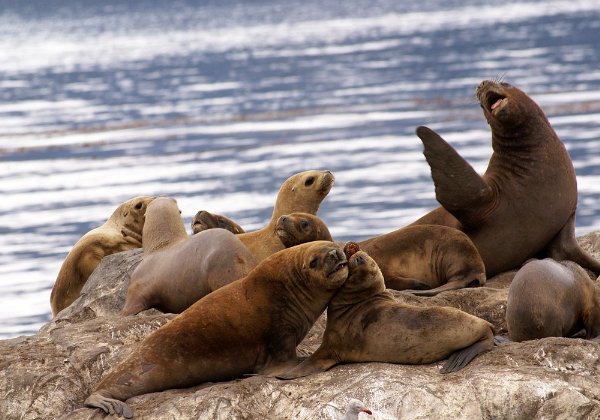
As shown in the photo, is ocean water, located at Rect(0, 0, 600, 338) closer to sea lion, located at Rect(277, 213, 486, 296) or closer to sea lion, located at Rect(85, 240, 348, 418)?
sea lion, located at Rect(277, 213, 486, 296)

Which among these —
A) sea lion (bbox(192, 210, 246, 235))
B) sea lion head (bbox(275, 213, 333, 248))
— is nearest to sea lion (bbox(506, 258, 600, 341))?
sea lion head (bbox(275, 213, 333, 248))

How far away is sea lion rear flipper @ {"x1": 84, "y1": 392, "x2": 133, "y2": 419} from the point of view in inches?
242

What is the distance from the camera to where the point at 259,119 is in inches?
1108

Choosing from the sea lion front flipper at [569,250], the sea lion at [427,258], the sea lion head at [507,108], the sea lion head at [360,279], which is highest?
the sea lion head at [507,108]

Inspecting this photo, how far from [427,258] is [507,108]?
135 cm

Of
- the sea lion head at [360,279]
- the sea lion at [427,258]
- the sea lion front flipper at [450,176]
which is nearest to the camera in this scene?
the sea lion head at [360,279]

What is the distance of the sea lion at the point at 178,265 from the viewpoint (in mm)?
7711

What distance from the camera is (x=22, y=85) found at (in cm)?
4269

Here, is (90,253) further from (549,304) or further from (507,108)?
(549,304)

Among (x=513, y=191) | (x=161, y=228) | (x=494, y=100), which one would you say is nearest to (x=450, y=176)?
(x=513, y=191)

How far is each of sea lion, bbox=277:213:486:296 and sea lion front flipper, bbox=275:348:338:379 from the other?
191cm

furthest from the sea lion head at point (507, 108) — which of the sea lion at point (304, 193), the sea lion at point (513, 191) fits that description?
the sea lion at point (304, 193)

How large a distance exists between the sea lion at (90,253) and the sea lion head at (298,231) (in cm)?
284

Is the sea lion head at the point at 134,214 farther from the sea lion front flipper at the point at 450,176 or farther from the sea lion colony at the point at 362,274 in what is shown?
the sea lion front flipper at the point at 450,176
